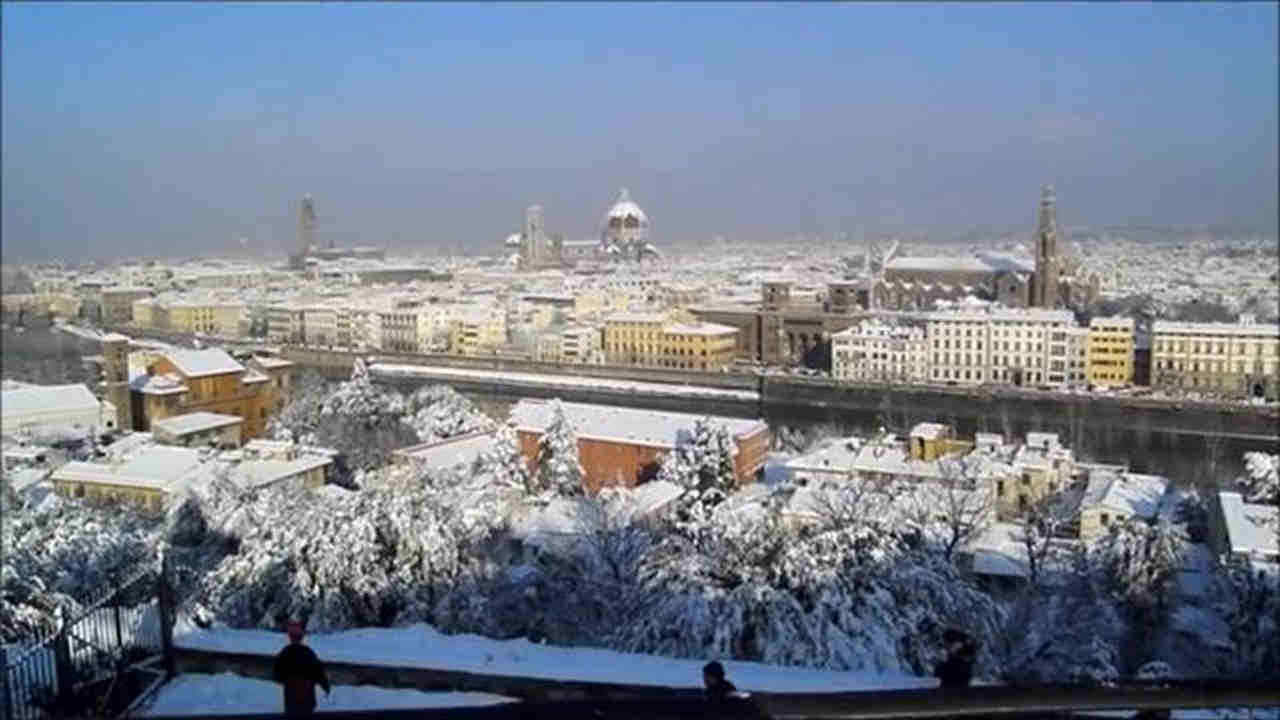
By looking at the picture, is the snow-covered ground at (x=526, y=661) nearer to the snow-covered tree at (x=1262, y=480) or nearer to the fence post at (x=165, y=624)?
the fence post at (x=165, y=624)

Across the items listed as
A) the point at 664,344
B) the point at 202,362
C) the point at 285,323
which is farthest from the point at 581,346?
the point at 202,362

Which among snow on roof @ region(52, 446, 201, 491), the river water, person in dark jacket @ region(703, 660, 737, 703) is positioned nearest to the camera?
person in dark jacket @ region(703, 660, 737, 703)

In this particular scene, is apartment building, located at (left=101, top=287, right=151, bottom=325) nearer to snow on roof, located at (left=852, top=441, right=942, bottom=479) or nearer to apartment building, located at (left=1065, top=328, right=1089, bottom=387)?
snow on roof, located at (left=852, top=441, right=942, bottom=479)

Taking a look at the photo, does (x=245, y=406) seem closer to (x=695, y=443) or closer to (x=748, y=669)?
(x=695, y=443)

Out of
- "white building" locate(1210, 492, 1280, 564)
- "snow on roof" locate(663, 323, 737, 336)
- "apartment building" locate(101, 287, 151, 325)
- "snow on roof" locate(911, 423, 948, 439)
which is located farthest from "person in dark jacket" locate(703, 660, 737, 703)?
"apartment building" locate(101, 287, 151, 325)

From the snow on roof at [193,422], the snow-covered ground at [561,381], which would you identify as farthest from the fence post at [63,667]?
the snow-covered ground at [561,381]

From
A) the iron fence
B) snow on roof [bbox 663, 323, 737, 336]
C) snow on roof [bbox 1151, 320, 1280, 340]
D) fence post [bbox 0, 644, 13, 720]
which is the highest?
fence post [bbox 0, 644, 13, 720]
